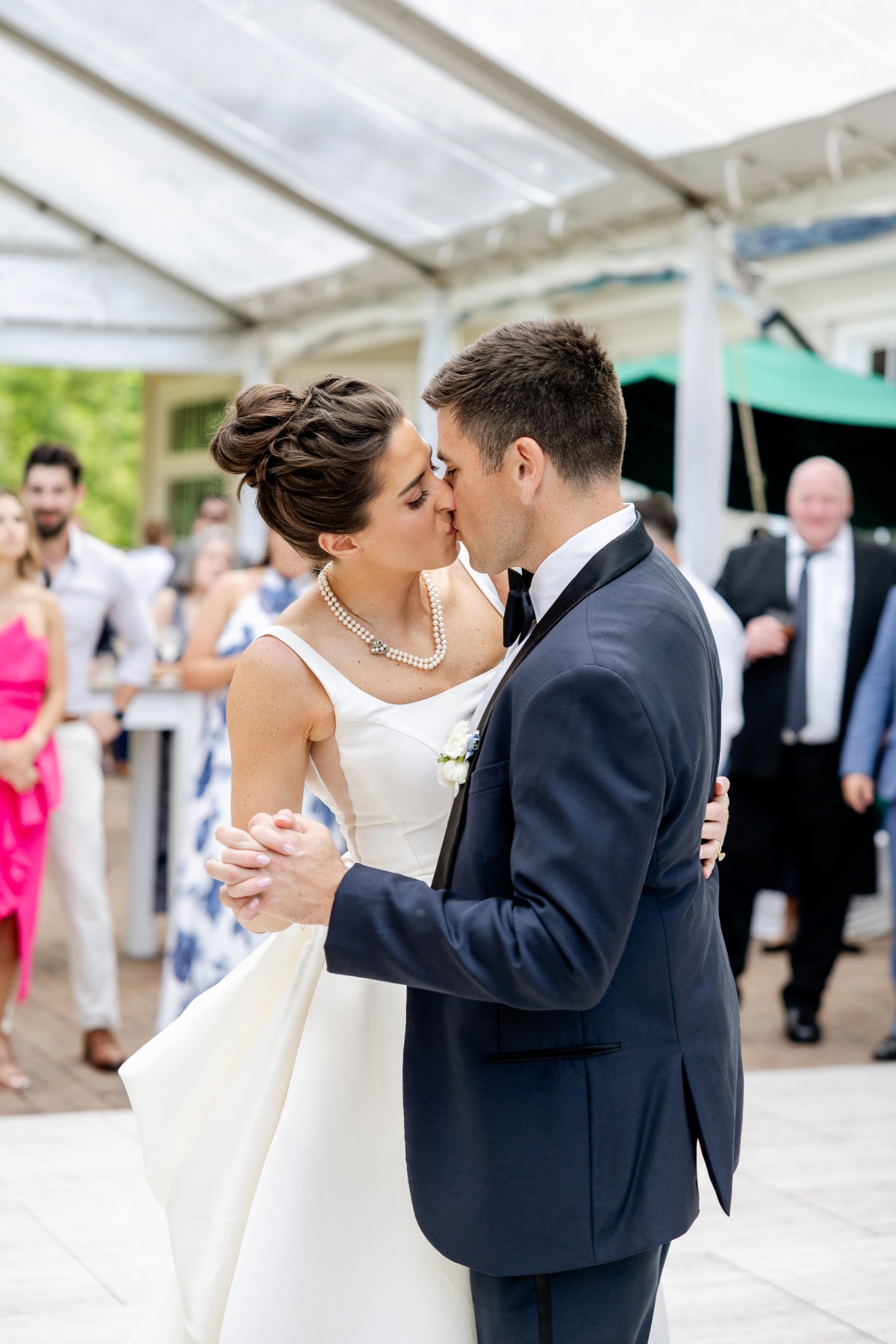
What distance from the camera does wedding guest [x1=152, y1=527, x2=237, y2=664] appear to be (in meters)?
8.64

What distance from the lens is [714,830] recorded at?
210 centimetres

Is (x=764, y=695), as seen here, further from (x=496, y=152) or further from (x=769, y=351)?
(x=496, y=152)

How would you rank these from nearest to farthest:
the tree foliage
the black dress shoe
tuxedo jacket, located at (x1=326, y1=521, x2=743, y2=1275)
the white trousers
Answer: tuxedo jacket, located at (x1=326, y1=521, x2=743, y2=1275), the white trousers, the black dress shoe, the tree foliage

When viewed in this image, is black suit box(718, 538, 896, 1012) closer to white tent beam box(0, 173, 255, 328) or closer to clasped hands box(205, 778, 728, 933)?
clasped hands box(205, 778, 728, 933)

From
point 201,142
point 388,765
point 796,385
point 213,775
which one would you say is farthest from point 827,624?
point 201,142

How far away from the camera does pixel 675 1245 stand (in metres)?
3.77

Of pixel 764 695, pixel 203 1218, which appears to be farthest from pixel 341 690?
pixel 764 695

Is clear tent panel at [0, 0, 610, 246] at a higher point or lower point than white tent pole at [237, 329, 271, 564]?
higher

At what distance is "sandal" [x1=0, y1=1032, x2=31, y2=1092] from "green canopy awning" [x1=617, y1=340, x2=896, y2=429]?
4564 mm

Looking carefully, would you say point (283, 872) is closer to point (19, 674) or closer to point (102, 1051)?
point (19, 674)

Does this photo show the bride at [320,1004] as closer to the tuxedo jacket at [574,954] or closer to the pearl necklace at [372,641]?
the pearl necklace at [372,641]

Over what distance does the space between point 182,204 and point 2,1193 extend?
325 inches

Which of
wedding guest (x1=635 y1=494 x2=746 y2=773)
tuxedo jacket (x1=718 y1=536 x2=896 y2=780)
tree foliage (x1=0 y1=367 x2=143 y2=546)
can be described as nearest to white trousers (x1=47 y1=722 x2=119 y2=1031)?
wedding guest (x1=635 y1=494 x2=746 y2=773)

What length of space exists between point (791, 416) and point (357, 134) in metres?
3.13
